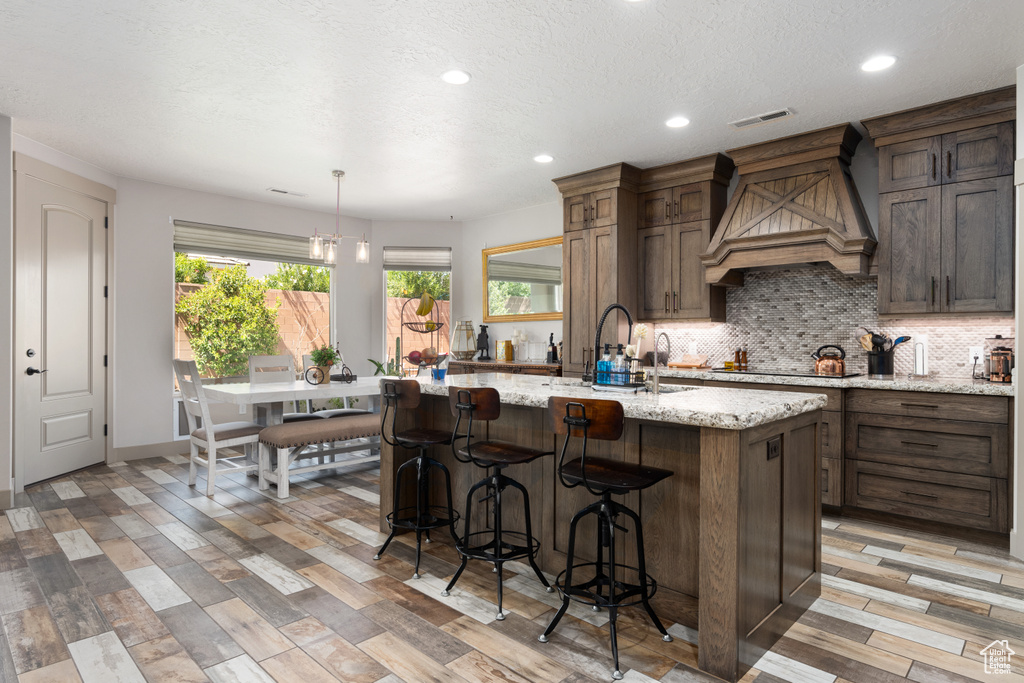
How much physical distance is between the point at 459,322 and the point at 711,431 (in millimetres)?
5256

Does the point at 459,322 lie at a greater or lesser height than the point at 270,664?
greater

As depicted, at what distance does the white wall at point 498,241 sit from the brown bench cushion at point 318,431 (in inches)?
93.9

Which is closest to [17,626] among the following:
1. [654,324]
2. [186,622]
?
Result: [186,622]

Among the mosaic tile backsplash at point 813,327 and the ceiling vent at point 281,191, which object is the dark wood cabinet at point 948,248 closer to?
the mosaic tile backsplash at point 813,327

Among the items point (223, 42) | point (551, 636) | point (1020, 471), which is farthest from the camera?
point (1020, 471)

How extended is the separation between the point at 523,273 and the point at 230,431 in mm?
3612

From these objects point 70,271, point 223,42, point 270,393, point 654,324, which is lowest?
point 270,393

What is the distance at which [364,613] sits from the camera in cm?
248

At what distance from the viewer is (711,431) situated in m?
2.05

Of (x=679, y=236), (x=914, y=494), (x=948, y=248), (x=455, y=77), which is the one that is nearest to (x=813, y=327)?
(x=948, y=248)

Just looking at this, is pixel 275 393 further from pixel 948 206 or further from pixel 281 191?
pixel 948 206

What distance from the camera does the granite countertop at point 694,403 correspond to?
200cm

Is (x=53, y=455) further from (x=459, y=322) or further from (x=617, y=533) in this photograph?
(x=617, y=533)

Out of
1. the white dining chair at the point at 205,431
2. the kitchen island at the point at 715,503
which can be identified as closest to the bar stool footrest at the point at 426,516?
the kitchen island at the point at 715,503
